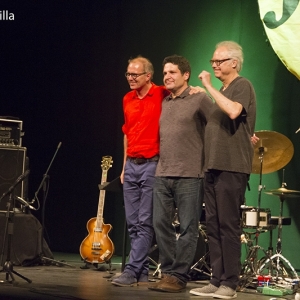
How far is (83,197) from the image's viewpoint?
8.19 meters

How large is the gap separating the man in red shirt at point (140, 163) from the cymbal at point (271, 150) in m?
1.33

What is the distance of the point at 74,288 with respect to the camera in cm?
476

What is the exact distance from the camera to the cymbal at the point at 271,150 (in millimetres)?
5941

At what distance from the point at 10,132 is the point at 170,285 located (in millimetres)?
3095

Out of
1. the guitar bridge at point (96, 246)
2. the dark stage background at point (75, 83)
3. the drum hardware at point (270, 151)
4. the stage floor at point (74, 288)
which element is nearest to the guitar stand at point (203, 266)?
the stage floor at point (74, 288)

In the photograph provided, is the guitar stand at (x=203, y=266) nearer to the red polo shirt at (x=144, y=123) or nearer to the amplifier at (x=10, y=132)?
the red polo shirt at (x=144, y=123)

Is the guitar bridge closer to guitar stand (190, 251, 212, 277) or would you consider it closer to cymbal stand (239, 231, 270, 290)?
guitar stand (190, 251, 212, 277)

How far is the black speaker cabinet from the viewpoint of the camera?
6785 mm

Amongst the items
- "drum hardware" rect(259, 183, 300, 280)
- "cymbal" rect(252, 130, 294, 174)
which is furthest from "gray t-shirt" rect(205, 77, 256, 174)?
"drum hardware" rect(259, 183, 300, 280)

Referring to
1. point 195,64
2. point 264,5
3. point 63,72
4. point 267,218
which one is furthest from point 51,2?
point 267,218

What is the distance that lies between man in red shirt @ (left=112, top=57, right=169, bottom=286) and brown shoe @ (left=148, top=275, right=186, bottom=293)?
337 mm

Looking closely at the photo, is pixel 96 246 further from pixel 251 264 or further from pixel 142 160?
pixel 142 160

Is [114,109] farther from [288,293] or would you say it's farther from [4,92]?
[288,293]

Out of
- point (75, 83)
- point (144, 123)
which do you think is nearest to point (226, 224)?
point (144, 123)
